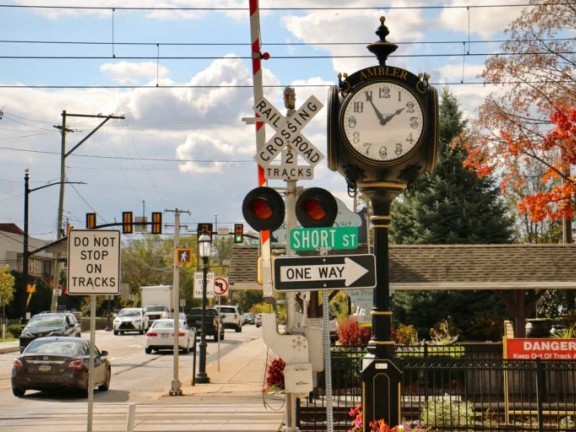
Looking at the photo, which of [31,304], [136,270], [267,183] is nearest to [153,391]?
[267,183]

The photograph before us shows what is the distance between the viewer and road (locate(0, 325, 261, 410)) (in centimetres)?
2258

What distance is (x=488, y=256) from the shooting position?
1248 inches

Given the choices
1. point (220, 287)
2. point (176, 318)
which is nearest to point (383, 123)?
point (176, 318)

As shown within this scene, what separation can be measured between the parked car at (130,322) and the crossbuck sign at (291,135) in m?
52.4

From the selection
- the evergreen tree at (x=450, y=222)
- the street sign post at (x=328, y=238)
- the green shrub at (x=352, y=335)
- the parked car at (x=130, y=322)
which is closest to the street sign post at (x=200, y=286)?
the green shrub at (x=352, y=335)

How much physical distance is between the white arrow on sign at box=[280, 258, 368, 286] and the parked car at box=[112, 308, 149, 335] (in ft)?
178

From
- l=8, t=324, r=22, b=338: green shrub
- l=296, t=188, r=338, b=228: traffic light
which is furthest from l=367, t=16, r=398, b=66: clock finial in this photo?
l=8, t=324, r=22, b=338: green shrub

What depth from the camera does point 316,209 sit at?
30.1ft

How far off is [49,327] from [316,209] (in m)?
32.5

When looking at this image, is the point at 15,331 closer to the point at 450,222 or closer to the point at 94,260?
the point at 450,222

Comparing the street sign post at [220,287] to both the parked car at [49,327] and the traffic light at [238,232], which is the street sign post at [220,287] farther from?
the traffic light at [238,232]

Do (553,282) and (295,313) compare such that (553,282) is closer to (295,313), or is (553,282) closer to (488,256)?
(488,256)

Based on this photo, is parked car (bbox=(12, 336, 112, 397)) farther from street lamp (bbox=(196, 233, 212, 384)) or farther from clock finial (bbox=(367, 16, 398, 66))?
clock finial (bbox=(367, 16, 398, 66))

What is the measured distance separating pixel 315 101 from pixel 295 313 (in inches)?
84.7
